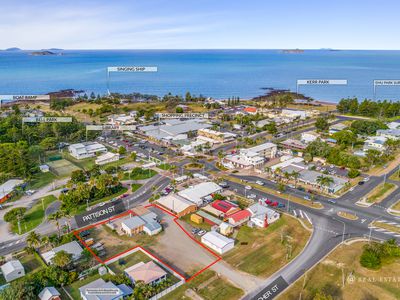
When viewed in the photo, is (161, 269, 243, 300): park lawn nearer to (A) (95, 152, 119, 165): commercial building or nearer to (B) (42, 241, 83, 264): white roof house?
(B) (42, 241, 83, 264): white roof house

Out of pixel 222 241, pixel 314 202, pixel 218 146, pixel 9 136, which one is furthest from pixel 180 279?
pixel 9 136

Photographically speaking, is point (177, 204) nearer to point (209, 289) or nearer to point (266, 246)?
point (266, 246)

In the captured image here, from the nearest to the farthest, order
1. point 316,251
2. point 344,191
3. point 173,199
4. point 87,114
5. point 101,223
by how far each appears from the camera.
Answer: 1. point 316,251
2. point 101,223
3. point 173,199
4. point 344,191
5. point 87,114

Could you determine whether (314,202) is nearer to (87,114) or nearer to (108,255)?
(108,255)

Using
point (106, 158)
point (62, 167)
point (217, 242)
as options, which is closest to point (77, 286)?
point (217, 242)

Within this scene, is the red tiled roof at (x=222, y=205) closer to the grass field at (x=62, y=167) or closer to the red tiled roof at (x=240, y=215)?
the red tiled roof at (x=240, y=215)

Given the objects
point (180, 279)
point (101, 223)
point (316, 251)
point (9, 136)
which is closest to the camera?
point (180, 279)

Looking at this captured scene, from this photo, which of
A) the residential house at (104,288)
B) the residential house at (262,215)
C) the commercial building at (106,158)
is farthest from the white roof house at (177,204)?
the commercial building at (106,158)

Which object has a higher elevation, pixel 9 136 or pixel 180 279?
pixel 9 136
